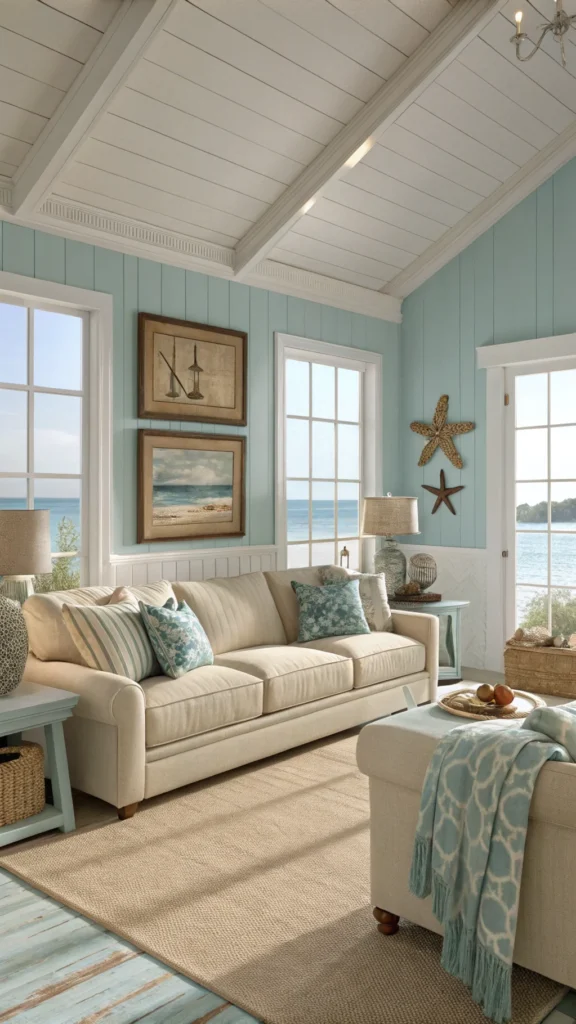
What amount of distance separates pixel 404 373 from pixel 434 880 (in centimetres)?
488

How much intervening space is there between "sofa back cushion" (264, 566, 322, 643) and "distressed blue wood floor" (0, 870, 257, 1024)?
7.96 ft

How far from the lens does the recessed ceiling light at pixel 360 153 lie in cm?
449

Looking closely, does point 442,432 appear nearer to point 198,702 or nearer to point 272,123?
point 272,123

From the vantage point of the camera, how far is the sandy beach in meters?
4.77

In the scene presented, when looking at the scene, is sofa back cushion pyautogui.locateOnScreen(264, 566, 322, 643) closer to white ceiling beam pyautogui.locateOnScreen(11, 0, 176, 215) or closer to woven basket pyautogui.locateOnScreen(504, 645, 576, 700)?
woven basket pyautogui.locateOnScreen(504, 645, 576, 700)

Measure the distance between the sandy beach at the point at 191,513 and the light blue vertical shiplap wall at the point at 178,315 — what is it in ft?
0.45

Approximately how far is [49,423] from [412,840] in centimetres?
291

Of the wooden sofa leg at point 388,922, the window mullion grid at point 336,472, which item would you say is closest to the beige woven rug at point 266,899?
the wooden sofa leg at point 388,922

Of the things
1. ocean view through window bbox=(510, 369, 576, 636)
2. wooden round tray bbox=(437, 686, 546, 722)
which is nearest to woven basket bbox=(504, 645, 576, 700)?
ocean view through window bbox=(510, 369, 576, 636)

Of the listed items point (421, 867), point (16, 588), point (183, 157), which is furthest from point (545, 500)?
point (421, 867)

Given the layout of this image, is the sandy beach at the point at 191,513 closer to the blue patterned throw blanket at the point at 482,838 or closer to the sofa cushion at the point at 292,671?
the sofa cushion at the point at 292,671

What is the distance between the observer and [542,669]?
5.32m

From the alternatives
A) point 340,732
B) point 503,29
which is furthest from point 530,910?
point 503,29

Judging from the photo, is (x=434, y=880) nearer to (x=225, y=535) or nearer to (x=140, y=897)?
(x=140, y=897)
